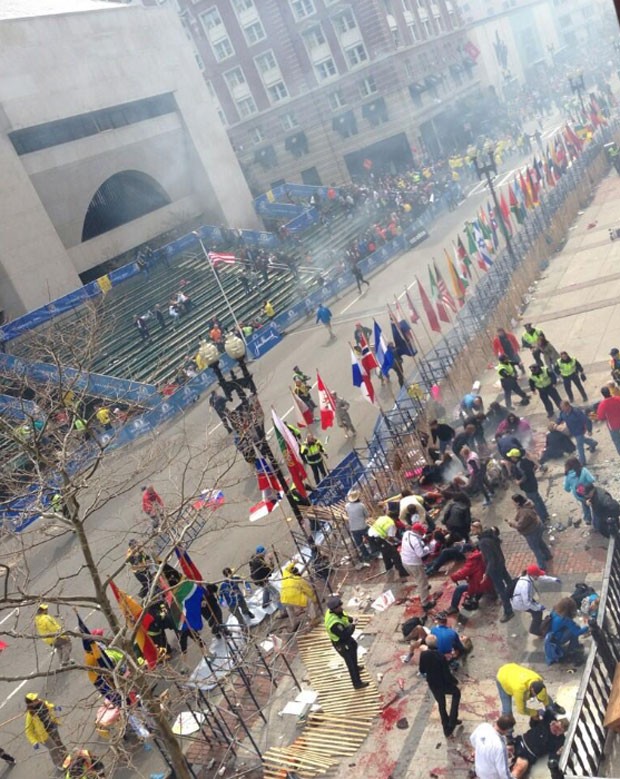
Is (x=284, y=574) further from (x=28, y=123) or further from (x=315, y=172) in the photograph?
(x=315, y=172)

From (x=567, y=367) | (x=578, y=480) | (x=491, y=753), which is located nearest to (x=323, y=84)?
(x=567, y=367)

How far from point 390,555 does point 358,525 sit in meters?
1.00

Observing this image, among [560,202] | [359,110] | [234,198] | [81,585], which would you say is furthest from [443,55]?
[81,585]

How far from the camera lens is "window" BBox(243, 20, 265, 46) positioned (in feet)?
193

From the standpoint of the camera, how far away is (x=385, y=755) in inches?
381

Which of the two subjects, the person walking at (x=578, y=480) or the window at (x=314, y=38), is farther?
the window at (x=314, y=38)

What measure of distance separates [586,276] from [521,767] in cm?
1840

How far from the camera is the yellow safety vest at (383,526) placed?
1300 cm

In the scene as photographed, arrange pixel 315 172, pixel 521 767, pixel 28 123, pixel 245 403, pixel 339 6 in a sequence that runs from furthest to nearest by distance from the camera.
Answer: pixel 315 172
pixel 339 6
pixel 28 123
pixel 245 403
pixel 521 767

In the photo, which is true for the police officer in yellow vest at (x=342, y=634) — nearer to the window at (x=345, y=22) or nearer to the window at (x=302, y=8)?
the window at (x=345, y=22)

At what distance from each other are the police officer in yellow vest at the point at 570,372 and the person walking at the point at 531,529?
5.20 metres

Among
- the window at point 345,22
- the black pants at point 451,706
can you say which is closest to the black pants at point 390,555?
the black pants at point 451,706

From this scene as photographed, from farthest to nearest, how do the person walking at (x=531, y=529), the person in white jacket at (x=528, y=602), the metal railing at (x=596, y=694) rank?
1. the person walking at (x=531, y=529)
2. the person in white jacket at (x=528, y=602)
3. the metal railing at (x=596, y=694)

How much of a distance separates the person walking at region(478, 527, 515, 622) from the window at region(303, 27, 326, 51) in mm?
53752
